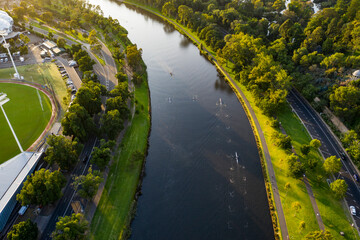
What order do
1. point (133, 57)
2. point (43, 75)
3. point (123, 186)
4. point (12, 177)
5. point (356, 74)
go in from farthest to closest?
1. point (43, 75)
2. point (133, 57)
3. point (356, 74)
4. point (123, 186)
5. point (12, 177)

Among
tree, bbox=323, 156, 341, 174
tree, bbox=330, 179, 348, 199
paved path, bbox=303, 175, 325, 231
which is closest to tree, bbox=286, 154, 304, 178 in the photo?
paved path, bbox=303, 175, 325, 231

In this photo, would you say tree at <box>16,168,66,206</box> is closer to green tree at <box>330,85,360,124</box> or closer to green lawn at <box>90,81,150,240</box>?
green lawn at <box>90,81,150,240</box>

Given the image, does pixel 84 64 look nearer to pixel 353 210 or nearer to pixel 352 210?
pixel 352 210

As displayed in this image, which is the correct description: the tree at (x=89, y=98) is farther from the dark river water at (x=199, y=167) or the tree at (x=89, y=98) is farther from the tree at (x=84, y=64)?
the tree at (x=84, y=64)

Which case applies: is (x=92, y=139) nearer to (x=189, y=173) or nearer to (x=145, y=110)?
(x=145, y=110)

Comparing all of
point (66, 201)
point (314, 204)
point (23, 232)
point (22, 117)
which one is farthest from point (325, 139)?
point (22, 117)

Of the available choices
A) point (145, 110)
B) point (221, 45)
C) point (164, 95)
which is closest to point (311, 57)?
point (221, 45)
